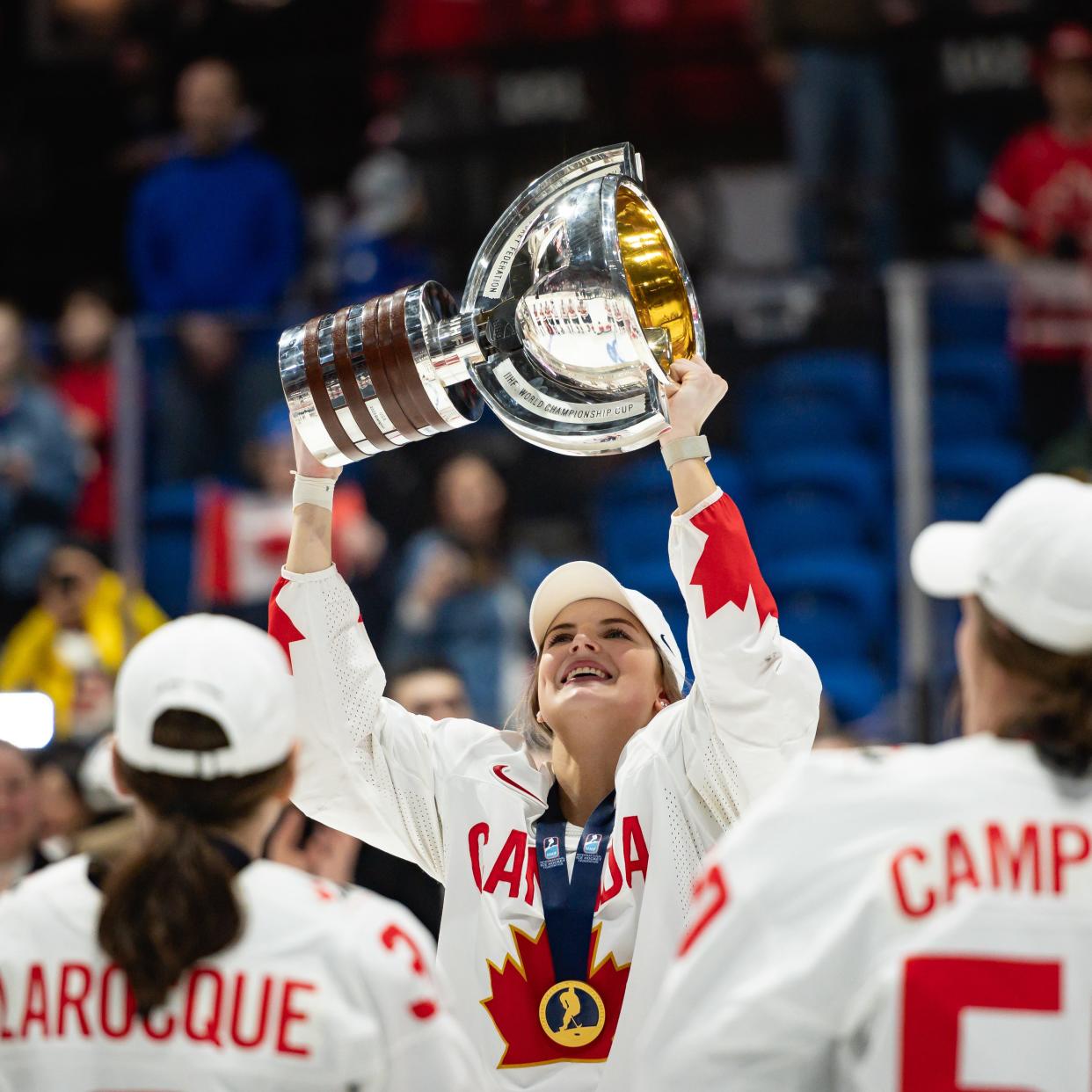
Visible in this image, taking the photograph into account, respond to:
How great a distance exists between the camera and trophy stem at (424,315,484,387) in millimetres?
3164

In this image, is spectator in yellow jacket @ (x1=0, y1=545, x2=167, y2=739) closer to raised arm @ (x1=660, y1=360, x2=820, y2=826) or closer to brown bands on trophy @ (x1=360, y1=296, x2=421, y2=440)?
brown bands on trophy @ (x1=360, y1=296, x2=421, y2=440)

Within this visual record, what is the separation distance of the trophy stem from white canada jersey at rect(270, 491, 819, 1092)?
1.36ft

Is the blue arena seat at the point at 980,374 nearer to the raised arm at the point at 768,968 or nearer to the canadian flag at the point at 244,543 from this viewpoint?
the canadian flag at the point at 244,543

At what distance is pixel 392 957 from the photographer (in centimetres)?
222

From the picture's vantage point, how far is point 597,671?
3.32 m

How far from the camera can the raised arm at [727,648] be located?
297cm

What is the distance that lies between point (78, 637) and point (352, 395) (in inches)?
152

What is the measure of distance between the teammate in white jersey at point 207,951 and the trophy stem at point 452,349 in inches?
38.6

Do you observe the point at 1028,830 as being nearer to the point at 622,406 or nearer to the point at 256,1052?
the point at 256,1052

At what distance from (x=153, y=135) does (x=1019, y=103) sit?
4071mm

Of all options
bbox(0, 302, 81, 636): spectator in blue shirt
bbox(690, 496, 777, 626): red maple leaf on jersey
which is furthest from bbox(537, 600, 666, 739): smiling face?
bbox(0, 302, 81, 636): spectator in blue shirt

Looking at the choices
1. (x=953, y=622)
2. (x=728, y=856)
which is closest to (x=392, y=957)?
(x=728, y=856)

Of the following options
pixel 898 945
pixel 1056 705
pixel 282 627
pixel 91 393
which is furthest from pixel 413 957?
pixel 91 393

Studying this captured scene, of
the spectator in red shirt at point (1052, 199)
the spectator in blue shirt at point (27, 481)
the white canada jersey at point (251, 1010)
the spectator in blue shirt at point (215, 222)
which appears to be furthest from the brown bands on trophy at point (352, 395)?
the spectator in blue shirt at point (215, 222)
